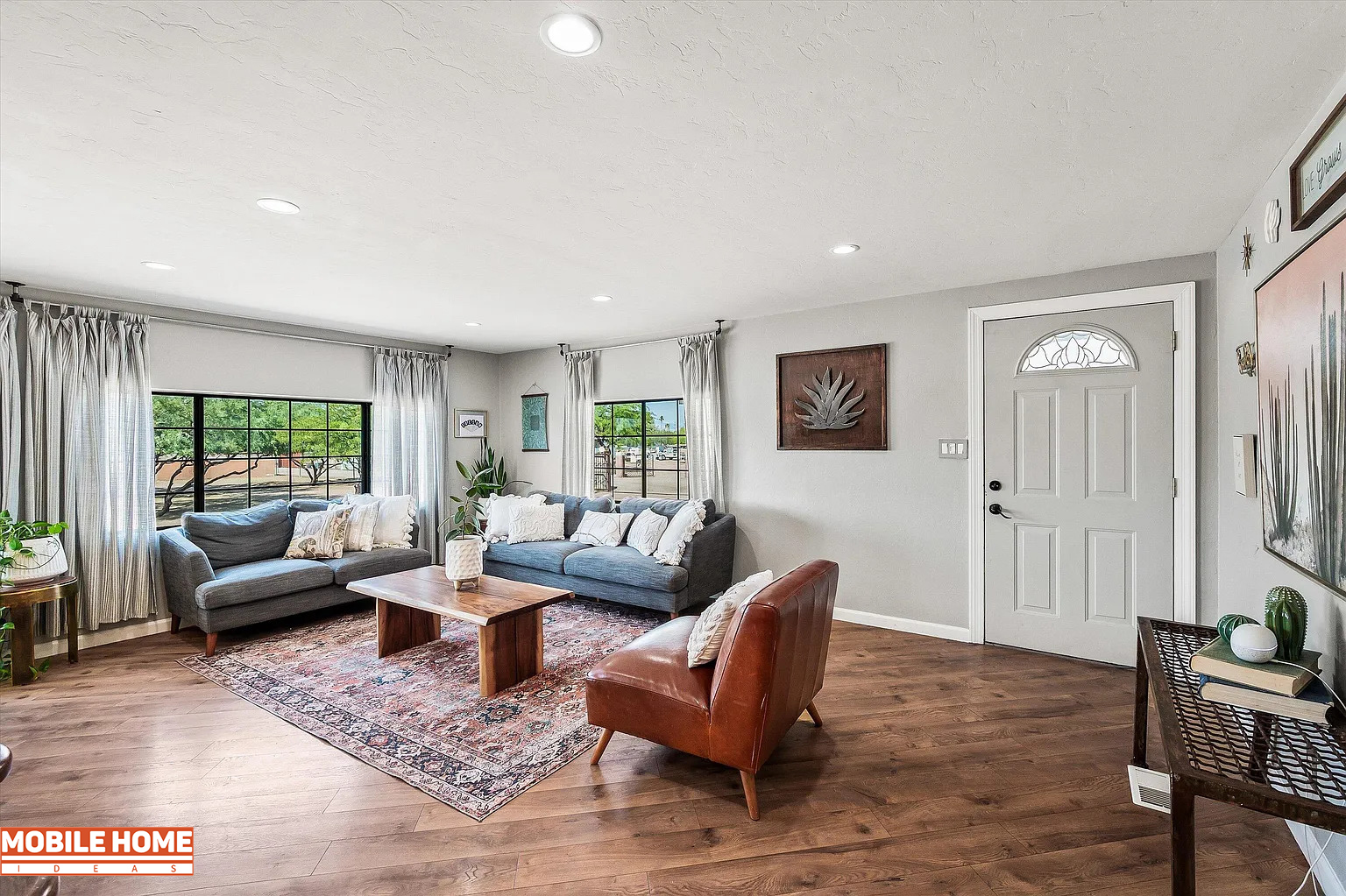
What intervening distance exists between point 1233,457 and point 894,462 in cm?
181

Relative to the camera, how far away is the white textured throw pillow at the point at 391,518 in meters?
5.07

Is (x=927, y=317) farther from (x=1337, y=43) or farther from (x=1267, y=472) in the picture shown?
(x=1337, y=43)

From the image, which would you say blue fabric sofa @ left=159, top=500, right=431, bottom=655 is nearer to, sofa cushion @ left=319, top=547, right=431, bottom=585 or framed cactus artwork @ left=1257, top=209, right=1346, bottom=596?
sofa cushion @ left=319, top=547, right=431, bottom=585

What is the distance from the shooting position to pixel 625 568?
4.59 meters

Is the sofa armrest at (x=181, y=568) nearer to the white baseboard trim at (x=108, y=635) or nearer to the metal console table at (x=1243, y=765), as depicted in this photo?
the white baseboard trim at (x=108, y=635)

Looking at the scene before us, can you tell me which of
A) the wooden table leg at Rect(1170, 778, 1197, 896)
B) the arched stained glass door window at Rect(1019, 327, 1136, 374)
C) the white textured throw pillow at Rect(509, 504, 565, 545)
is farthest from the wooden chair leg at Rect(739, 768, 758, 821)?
the white textured throw pillow at Rect(509, 504, 565, 545)

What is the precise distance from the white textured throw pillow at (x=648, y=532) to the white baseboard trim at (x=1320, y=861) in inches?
141

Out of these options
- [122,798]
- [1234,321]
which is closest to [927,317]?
[1234,321]

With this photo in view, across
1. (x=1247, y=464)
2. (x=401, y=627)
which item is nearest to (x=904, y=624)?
(x=1247, y=464)

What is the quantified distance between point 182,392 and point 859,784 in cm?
532

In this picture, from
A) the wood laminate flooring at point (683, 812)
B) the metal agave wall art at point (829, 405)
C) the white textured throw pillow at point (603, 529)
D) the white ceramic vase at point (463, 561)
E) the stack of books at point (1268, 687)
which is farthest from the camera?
the white textured throw pillow at point (603, 529)

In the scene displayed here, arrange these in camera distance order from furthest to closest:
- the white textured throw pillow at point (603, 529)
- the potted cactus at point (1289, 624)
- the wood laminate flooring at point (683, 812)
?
the white textured throw pillow at point (603, 529)
the wood laminate flooring at point (683, 812)
the potted cactus at point (1289, 624)

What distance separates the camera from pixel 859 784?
2.38m

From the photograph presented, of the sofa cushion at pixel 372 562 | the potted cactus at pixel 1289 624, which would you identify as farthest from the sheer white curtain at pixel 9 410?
the potted cactus at pixel 1289 624
